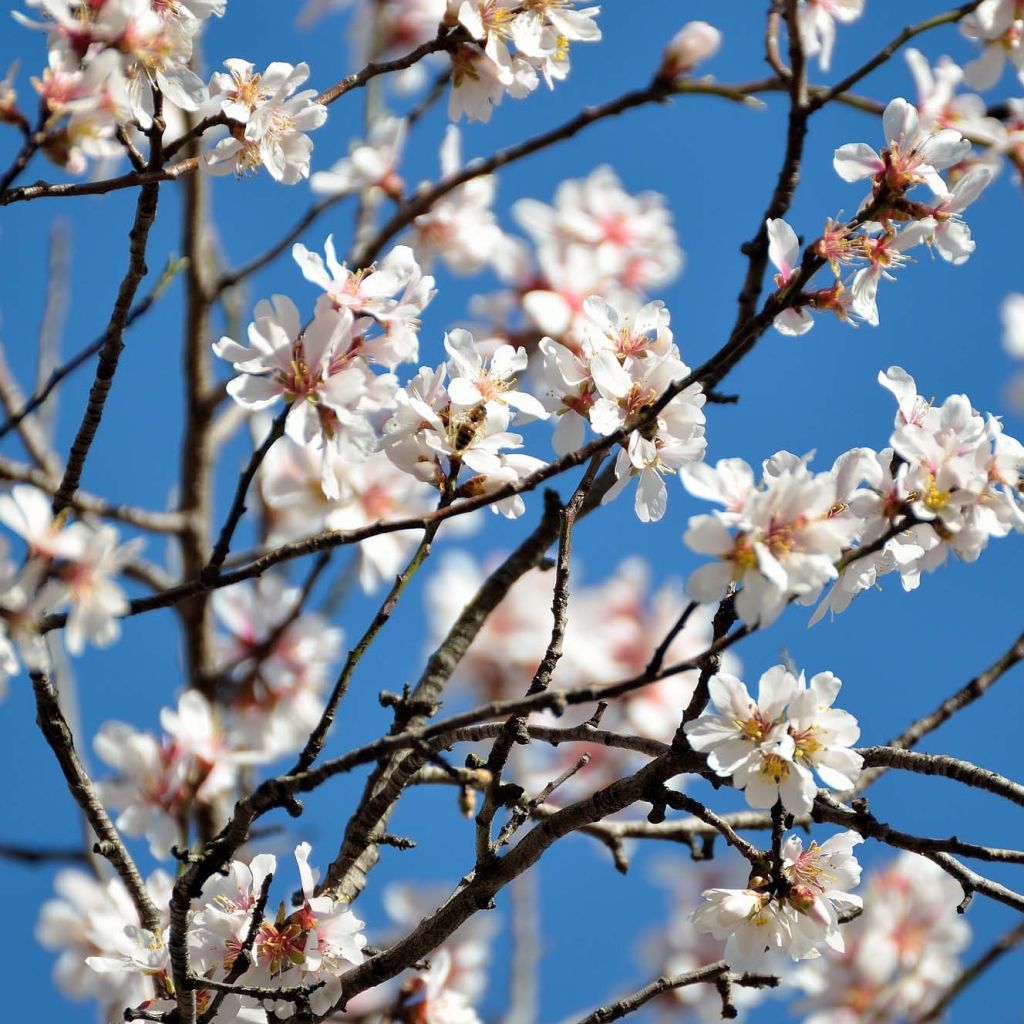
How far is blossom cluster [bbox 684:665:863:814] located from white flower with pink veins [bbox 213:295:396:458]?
51cm

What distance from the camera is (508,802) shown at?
1506 millimetres

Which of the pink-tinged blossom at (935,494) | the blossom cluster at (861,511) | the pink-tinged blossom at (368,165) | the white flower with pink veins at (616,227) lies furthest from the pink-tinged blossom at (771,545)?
the white flower with pink veins at (616,227)

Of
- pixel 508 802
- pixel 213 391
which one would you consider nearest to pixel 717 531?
pixel 508 802

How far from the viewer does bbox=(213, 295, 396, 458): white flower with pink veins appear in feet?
4.74

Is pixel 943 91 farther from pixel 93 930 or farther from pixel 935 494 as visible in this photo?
pixel 93 930

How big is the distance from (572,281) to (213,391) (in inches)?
40.8

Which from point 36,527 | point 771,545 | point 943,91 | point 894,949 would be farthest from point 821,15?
point 894,949

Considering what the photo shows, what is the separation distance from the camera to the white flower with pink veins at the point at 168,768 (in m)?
2.42

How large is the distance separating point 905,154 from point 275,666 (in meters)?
2.15

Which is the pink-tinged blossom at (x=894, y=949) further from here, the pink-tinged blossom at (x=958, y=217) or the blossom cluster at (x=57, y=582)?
the blossom cluster at (x=57, y=582)

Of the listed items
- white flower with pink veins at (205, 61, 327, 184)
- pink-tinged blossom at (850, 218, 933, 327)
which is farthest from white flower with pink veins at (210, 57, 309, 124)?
pink-tinged blossom at (850, 218, 933, 327)

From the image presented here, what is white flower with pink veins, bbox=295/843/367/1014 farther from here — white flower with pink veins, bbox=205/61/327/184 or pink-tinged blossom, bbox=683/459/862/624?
white flower with pink veins, bbox=205/61/327/184

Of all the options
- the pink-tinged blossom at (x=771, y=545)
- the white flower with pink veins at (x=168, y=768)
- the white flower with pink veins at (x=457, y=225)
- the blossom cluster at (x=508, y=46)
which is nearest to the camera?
the pink-tinged blossom at (x=771, y=545)

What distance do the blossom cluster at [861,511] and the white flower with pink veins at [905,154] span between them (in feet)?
0.84
